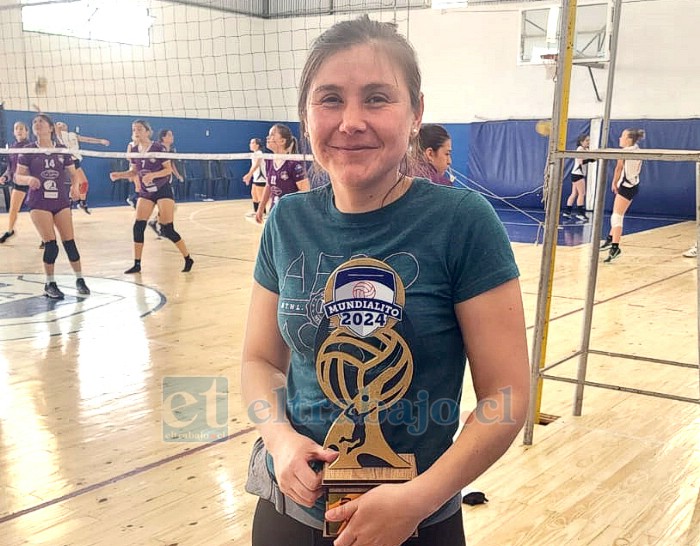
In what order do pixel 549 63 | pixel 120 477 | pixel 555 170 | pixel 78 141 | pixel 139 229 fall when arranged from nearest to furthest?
pixel 120 477 < pixel 555 170 < pixel 139 229 < pixel 549 63 < pixel 78 141

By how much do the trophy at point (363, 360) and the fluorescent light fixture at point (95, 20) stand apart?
14772 mm

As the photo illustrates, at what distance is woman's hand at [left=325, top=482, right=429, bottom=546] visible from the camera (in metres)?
0.99

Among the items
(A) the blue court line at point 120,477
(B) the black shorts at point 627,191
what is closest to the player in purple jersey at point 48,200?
(A) the blue court line at point 120,477

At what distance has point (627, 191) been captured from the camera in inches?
344

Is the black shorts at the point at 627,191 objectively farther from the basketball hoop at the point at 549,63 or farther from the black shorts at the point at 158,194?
the black shorts at the point at 158,194

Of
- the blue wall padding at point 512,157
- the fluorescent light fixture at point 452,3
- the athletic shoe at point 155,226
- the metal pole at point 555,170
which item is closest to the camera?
the metal pole at point 555,170

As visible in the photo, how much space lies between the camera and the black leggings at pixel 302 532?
1156mm

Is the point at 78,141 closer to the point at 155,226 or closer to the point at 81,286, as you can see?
the point at 155,226

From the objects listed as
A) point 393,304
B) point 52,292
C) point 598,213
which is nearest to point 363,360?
point 393,304

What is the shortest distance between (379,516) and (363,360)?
0.23 m

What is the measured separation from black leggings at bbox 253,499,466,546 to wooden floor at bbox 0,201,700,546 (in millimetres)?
1459

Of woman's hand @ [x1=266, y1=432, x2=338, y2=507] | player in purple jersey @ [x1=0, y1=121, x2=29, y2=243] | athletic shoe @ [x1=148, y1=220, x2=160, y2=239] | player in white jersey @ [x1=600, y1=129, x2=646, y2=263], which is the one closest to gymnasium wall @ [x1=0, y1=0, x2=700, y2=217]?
player in purple jersey @ [x1=0, y1=121, x2=29, y2=243]

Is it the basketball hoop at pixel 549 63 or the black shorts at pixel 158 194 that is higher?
the basketball hoop at pixel 549 63

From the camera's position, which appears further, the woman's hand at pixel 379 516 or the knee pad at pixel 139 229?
the knee pad at pixel 139 229
